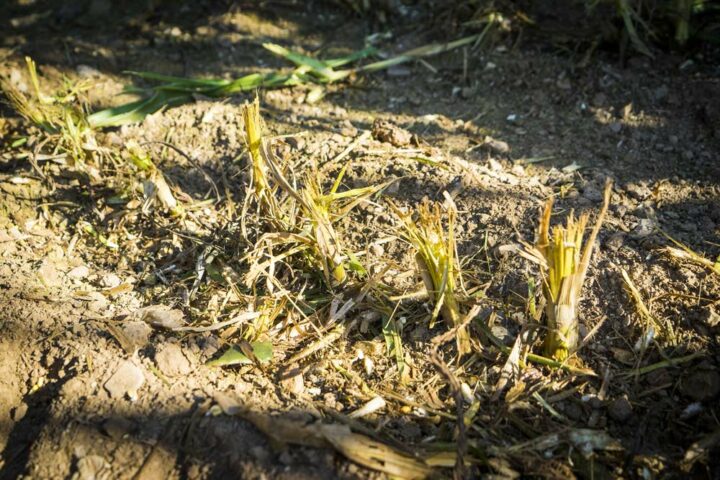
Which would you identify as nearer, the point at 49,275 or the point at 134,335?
the point at 134,335

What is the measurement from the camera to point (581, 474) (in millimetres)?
1765

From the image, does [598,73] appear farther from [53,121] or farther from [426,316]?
[53,121]

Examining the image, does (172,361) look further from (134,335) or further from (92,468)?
(92,468)

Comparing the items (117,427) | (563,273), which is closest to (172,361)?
(117,427)

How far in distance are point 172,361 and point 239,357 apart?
8.5 inches

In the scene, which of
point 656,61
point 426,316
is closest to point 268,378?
point 426,316

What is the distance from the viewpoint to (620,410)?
1882 mm

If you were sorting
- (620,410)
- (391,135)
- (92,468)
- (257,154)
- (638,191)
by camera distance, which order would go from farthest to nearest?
(391,135)
(638,191)
(257,154)
(620,410)
(92,468)

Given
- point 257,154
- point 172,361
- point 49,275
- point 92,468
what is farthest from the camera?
point 49,275

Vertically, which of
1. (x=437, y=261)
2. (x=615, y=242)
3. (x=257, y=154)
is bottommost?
(x=615, y=242)

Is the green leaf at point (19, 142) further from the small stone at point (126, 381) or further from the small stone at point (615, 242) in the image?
the small stone at point (615, 242)

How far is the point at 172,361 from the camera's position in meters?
1.98

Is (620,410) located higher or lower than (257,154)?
lower

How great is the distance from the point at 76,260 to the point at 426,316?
141 centimetres
